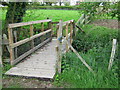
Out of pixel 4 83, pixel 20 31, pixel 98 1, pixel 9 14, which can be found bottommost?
pixel 4 83

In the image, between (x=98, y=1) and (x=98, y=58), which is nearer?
(x=98, y=58)

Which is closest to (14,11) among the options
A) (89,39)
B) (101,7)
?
(101,7)

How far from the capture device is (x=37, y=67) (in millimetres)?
4379

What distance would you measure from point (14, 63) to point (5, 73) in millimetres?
551

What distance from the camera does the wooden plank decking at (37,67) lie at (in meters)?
3.93

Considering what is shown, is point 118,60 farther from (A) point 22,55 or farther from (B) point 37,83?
(A) point 22,55

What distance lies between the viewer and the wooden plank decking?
3.93 m

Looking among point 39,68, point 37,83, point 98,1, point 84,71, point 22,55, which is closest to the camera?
point 37,83

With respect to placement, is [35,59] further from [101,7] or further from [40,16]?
[40,16]

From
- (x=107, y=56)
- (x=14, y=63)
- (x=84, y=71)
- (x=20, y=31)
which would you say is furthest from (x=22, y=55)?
(x=107, y=56)

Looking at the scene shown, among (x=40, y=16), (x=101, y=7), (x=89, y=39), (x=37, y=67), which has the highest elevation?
(x=101, y=7)

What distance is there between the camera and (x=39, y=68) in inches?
170

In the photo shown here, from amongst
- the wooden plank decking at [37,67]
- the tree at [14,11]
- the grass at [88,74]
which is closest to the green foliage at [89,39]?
the wooden plank decking at [37,67]

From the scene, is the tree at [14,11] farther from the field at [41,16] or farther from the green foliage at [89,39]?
the green foliage at [89,39]
